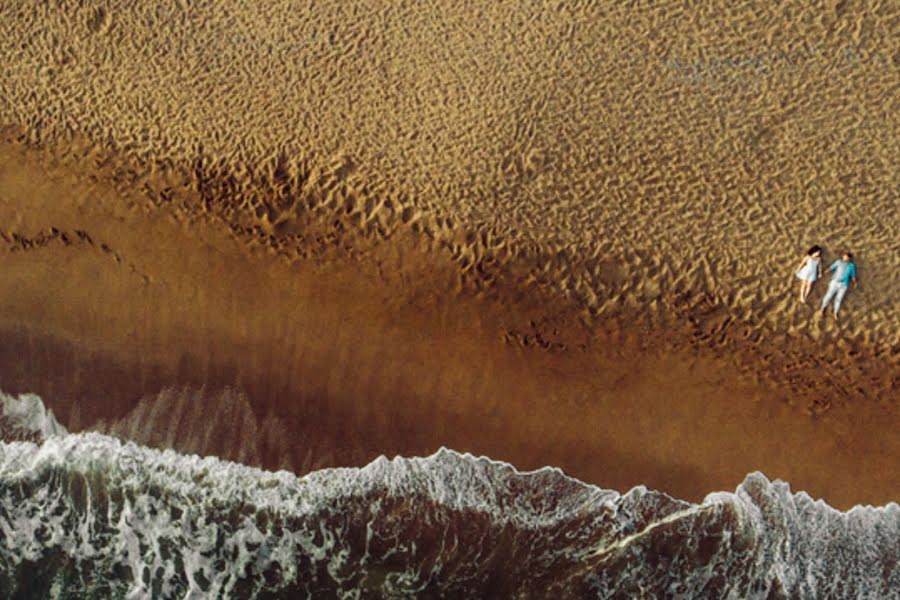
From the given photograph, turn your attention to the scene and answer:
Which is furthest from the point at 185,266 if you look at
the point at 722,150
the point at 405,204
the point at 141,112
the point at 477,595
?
the point at 722,150

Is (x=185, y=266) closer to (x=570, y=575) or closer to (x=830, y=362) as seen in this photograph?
(x=570, y=575)

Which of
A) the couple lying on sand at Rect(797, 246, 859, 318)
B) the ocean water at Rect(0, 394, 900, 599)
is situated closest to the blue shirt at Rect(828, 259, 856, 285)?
the couple lying on sand at Rect(797, 246, 859, 318)

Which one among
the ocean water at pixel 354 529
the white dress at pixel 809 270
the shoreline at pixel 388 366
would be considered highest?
the white dress at pixel 809 270

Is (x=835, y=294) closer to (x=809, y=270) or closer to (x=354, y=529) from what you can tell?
(x=809, y=270)

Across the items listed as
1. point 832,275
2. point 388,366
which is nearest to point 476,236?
point 388,366

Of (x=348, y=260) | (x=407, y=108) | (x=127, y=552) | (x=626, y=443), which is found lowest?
(x=127, y=552)

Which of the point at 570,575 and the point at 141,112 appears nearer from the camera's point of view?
the point at 570,575

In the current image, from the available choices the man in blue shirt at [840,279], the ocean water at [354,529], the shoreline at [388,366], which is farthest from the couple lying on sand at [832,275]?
the ocean water at [354,529]

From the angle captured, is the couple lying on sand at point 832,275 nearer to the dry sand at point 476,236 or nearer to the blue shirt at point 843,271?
the blue shirt at point 843,271
